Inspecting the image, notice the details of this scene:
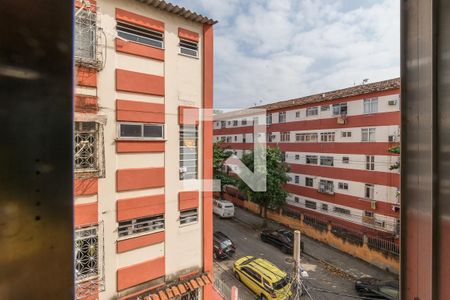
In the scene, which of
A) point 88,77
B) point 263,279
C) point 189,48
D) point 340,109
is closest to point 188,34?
point 189,48

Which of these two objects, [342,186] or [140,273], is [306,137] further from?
[140,273]

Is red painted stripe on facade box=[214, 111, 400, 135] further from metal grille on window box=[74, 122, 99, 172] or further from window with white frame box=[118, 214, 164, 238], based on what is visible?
metal grille on window box=[74, 122, 99, 172]

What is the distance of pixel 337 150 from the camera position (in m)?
6.05

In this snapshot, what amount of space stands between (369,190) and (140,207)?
497 cm

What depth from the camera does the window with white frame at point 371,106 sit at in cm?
469

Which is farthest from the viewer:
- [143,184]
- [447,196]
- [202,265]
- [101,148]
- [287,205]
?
[287,205]

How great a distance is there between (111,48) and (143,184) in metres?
1.21

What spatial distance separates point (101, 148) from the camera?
2.05 meters

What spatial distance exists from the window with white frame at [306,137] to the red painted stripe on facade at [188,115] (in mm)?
4928

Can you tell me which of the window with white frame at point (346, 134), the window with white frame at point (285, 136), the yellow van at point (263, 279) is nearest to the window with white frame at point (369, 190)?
the window with white frame at point (346, 134)

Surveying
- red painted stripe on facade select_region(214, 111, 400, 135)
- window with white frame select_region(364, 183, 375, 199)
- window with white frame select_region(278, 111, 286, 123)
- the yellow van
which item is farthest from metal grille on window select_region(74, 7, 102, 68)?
window with white frame select_region(278, 111, 286, 123)

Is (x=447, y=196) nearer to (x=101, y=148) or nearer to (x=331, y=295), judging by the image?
(x=101, y=148)

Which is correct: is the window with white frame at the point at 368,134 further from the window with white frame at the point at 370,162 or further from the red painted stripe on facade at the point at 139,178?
the red painted stripe on facade at the point at 139,178

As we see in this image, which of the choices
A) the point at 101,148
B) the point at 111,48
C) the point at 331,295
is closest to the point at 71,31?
the point at 101,148
